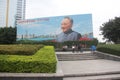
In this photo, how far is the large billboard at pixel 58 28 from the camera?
40156mm

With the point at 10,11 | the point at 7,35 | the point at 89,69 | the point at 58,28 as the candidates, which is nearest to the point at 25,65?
the point at 89,69

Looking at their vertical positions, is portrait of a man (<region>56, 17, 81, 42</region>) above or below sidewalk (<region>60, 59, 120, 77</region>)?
above

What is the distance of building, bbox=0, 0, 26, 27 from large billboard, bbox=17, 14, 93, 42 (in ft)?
15.8

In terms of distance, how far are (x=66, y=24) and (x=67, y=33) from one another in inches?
68.8

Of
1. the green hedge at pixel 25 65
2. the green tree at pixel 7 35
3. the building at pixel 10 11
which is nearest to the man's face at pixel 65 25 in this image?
the building at pixel 10 11

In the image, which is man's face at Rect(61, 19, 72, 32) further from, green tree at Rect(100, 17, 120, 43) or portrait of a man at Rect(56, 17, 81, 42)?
green tree at Rect(100, 17, 120, 43)

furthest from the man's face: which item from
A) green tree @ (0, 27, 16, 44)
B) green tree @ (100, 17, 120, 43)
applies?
green tree @ (0, 27, 16, 44)

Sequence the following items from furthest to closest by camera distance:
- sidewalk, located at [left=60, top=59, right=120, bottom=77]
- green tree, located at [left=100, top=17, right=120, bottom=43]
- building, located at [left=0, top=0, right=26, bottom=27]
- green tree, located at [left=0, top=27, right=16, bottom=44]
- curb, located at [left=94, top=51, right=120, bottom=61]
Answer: green tree, located at [left=0, top=27, right=16, bottom=44], building, located at [left=0, top=0, right=26, bottom=27], green tree, located at [left=100, top=17, right=120, bottom=43], curb, located at [left=94, top=51, right=120, bottom=61], sidewalk, located at [left=60, top=59, right=120, bottom=77]

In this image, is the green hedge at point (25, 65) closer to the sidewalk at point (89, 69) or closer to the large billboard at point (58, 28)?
the sidewalk at point (89, 69)

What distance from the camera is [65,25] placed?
132 ft

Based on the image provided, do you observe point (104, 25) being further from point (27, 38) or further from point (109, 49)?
point (109, 49)

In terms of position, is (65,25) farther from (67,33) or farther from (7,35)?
(7,35)

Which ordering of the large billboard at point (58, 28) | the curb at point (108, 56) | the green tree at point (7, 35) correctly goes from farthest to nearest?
the green tree at point (7, 35)
the large billboard at point (58, 28)
the curb at point (108, 56)

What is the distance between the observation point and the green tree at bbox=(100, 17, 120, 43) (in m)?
38.6
